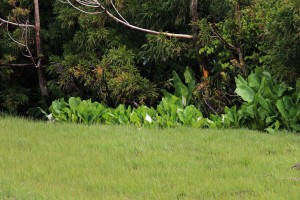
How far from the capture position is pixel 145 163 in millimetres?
5586

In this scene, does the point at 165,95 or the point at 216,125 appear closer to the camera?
the point at 216,125

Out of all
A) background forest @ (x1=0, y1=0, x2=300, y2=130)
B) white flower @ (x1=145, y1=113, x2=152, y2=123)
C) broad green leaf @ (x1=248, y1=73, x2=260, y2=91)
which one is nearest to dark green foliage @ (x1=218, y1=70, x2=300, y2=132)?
broad green leaf @ (x1=248, y1=73, x2=260, y2=91)

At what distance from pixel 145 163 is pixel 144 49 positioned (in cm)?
487

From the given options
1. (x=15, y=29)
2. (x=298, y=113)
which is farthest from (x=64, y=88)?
(x=298, y=113)

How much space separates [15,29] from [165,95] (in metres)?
3.64

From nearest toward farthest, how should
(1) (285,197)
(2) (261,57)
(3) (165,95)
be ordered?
(1) (285,197), (2) (261,57), (3) (165,95)

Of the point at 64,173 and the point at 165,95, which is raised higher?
the point at 64,173

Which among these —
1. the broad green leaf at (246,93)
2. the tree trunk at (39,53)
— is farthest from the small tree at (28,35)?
the broad green leaf at (246,93)

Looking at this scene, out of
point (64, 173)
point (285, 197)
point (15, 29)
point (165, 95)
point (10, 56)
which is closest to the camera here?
point (285, 197)

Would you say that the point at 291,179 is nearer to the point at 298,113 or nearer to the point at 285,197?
the point at 285,197

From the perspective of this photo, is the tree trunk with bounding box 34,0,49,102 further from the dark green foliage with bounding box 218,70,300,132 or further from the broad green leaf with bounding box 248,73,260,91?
the broad green leaf with bounding box 248,73,260,91

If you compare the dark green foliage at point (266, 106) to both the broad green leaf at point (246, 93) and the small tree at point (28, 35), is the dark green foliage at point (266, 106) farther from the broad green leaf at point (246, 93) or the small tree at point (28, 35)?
the small tree at point (28, 35)

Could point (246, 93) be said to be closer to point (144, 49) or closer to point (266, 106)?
point (266, 106)

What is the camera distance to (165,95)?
30.7ft
